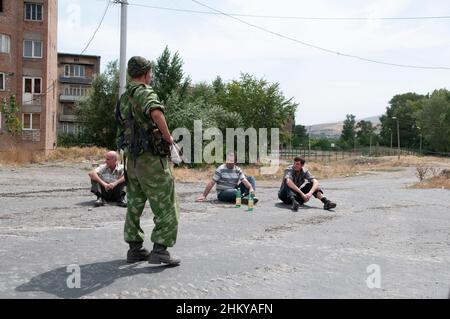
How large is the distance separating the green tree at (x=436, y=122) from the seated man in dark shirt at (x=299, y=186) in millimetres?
91096

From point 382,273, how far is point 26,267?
3.48m

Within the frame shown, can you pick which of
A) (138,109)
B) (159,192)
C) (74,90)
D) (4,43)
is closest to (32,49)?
(4,43)

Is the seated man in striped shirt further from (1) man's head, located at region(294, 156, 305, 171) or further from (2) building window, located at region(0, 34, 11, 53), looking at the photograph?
(2) building window, located at region(0, 34, 11, 53)

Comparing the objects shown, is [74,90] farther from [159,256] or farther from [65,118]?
[159,256]

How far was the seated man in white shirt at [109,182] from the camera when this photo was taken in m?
10.6

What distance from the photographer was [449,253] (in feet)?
21.6

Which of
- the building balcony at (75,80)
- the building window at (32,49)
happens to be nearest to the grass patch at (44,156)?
the building window at (32,49)

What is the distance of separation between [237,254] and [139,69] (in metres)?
2.35

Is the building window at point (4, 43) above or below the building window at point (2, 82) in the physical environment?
above

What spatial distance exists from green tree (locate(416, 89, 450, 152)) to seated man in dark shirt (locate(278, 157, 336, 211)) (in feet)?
299

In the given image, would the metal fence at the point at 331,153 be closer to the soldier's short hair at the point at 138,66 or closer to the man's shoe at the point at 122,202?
the man's shoe at the point at 122,202

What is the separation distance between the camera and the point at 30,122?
134 ft

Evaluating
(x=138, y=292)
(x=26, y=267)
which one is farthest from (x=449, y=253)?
(x=26, y=267)
